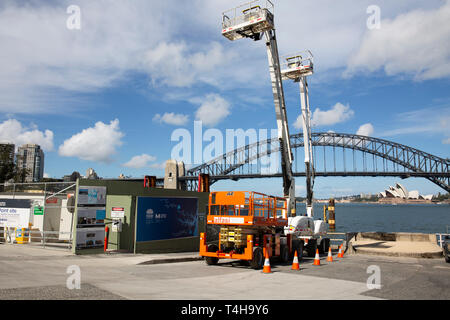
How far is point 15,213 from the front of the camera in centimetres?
2216

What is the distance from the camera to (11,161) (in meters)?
66.2

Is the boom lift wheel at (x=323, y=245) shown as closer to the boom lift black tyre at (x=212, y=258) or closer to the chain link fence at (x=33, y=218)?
the boom lift black tyre at (x=212, y=258)

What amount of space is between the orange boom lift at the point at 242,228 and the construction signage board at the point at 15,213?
1213cm

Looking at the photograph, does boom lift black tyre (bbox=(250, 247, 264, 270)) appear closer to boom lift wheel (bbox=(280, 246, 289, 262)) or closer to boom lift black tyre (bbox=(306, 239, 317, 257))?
boom lift wheel (bbox=(280, 246, 289, 262))

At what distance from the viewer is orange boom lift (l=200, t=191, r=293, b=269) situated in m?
15.2

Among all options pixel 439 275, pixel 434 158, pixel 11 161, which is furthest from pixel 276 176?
pixel 439 275

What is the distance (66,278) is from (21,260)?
437cm

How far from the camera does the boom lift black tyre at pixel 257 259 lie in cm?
1505

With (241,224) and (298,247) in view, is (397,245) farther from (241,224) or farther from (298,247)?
(241,224)

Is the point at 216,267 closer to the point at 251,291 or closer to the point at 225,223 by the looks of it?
the point at 225,223

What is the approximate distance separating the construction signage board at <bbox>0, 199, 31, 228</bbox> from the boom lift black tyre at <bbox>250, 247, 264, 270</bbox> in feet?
47.3

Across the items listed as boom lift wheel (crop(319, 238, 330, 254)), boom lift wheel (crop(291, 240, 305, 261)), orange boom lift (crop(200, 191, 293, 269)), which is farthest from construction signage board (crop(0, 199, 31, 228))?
boom lift wheel (crop(319, 238, 330, 254))

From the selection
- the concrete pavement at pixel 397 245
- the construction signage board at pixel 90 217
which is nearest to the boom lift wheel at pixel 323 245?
the concrete pavement at pixel 397 245

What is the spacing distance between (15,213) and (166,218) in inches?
392
